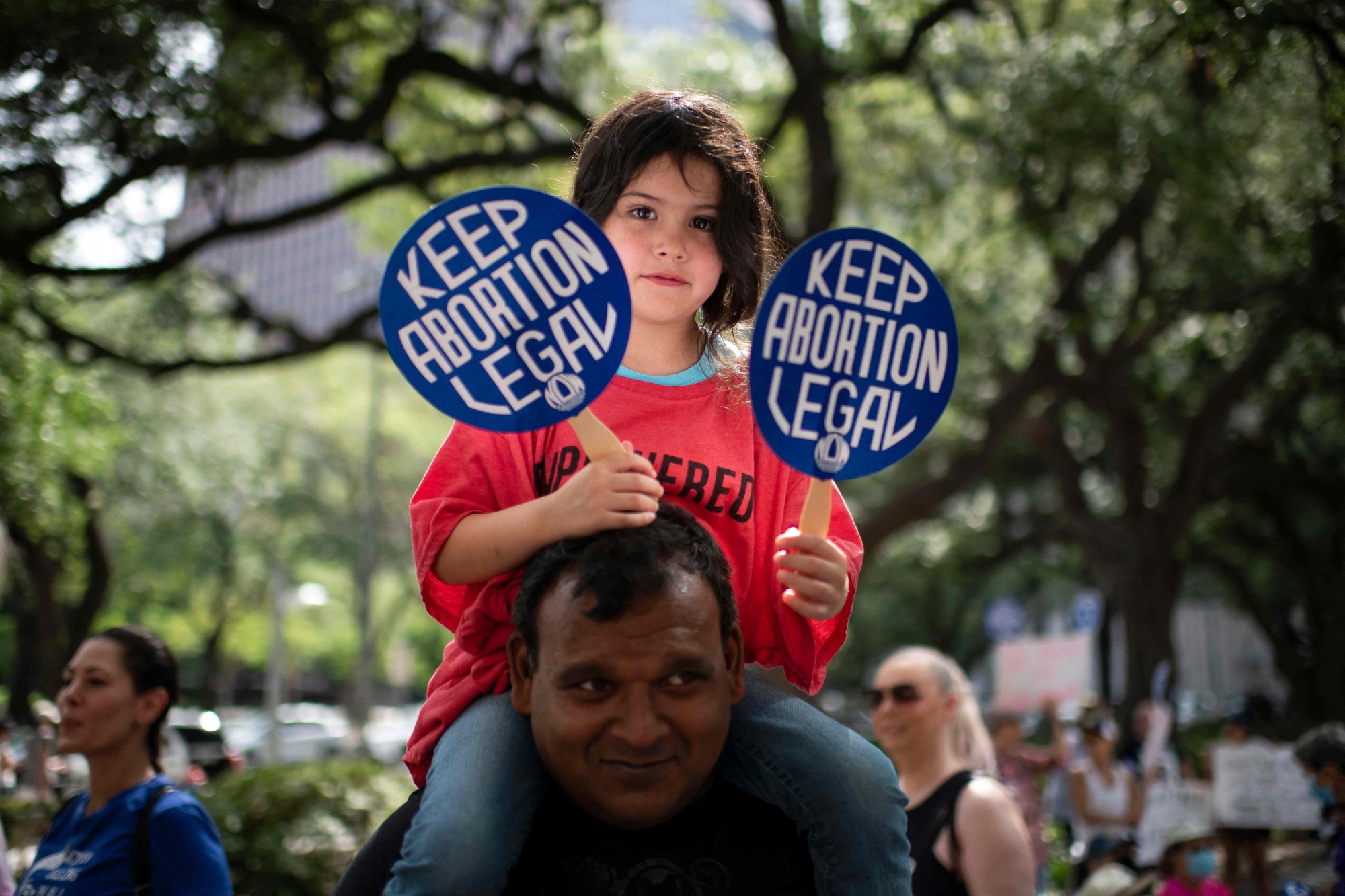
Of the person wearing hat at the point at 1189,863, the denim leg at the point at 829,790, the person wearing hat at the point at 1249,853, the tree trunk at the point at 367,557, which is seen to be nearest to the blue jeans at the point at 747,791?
the denim leg at the point at 829,790

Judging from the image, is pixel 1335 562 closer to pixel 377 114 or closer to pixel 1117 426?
pixel 1117 426

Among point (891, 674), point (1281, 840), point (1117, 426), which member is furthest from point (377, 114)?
point (1281, 840)

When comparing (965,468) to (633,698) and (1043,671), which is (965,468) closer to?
(1043,671)

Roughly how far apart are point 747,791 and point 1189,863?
539 cm

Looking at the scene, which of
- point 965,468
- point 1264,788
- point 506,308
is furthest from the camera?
point 965,468

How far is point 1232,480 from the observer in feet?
57.3

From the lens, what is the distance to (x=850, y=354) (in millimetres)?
1854

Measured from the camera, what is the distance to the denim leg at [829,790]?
1828mm

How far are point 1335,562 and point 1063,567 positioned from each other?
11.7 metres

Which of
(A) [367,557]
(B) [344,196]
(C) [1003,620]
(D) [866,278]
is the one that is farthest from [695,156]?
(A) [367,557]

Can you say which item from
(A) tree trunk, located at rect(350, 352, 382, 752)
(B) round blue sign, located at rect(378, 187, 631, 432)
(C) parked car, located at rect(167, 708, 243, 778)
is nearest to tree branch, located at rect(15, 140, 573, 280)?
(B) round blue sign, located at rect(378, 187, 631, 432)

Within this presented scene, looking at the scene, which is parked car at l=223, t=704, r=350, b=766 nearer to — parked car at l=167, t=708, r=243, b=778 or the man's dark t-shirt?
parked car at l=167, t=708, r=243, b=778

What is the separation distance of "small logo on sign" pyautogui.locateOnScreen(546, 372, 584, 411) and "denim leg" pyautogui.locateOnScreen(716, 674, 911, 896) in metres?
0.58

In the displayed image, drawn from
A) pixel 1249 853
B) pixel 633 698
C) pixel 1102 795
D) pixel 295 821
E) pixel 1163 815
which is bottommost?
pixel 1249 853
